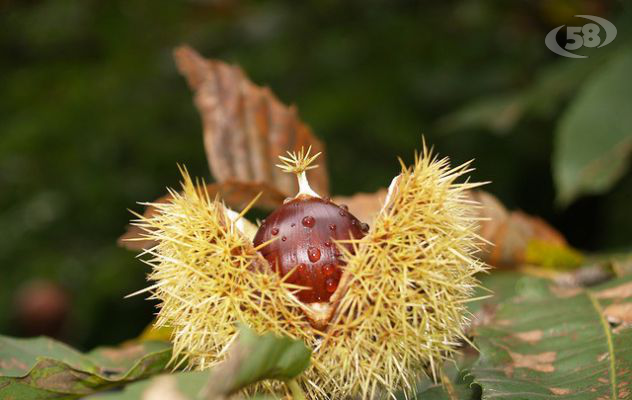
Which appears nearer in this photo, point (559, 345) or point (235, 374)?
point (235, 374)

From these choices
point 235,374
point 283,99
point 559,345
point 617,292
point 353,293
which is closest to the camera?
point 235,374

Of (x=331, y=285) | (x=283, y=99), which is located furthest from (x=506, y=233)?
(x=283, y=99)

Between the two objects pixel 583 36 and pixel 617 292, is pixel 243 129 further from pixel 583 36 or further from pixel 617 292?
pixel 583 36

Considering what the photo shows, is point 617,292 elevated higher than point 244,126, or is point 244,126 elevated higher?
point 244,126

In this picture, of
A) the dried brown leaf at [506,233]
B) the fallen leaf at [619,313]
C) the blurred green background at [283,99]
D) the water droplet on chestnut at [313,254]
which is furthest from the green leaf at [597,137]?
the water droplet on chestnut at [313,254]

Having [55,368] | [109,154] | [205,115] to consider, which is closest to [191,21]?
[109,154]

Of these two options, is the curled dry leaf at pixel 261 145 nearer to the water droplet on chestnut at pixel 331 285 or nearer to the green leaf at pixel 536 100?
the water droplet on chestnut at pixel 331 285
